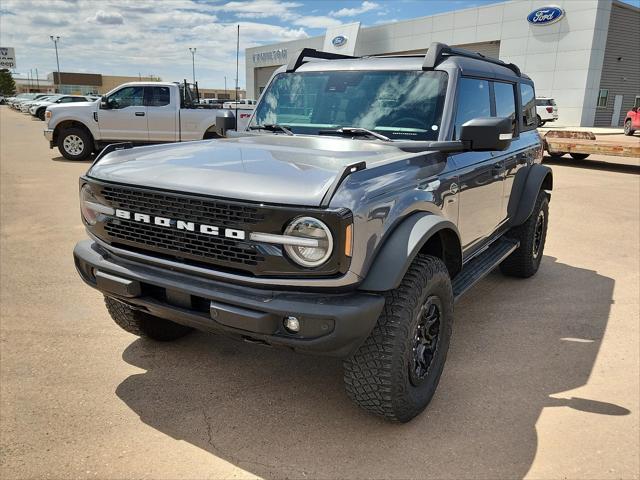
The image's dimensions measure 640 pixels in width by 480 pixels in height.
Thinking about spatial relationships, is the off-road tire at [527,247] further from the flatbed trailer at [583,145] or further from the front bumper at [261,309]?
the flatbed trailer at [583,145]

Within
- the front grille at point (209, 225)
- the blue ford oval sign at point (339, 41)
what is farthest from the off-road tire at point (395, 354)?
the blue ford oval sign at point (339, 41)

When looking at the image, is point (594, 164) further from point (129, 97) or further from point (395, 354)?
point (395, 354)

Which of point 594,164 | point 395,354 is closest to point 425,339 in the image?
point 395,354

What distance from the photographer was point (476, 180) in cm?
366

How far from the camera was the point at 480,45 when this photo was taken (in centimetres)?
3797

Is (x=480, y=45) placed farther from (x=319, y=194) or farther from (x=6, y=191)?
(x=319, y=194)

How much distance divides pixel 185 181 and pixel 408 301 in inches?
48.8

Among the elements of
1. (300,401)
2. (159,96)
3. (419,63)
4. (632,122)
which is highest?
(419,63)

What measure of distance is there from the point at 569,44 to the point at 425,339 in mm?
34943

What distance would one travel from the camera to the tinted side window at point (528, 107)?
16.8 ft

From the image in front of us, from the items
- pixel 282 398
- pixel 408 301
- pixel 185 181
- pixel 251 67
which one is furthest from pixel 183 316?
pixel 251 67

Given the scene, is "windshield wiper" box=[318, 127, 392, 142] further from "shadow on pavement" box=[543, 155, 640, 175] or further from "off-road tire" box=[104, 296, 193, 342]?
"shadow on pavement" box=[543, 155, 640, 175]

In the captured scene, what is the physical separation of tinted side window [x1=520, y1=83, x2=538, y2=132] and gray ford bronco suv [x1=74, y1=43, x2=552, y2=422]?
147cm

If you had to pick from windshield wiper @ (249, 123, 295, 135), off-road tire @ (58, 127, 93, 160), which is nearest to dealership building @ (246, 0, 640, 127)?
off-road tire @ (58, 127, 93, 160)
